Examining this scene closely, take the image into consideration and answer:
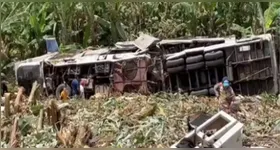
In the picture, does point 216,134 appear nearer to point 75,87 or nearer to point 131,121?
point 131,121

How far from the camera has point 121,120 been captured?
2.21 meters

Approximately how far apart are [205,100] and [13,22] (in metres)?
0.73

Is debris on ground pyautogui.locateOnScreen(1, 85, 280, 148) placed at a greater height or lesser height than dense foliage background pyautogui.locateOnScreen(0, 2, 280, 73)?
lesser

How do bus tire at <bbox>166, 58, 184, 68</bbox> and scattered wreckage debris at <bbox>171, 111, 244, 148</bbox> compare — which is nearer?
scattered wreckage debris at <bbox>171, 111, 244, 148</bbox>

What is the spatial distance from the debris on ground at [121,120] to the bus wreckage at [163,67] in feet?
0.13

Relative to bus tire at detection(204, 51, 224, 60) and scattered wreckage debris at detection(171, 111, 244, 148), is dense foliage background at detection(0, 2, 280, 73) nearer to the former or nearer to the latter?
bus tire at detection(204, 51, 224, 60)

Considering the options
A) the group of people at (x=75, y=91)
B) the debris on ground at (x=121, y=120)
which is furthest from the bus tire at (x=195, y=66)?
the group of people at (x=75, y=91)

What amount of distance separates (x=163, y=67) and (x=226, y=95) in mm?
244

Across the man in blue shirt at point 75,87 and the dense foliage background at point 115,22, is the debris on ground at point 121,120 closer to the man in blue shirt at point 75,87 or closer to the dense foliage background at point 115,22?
the man in blue shirt at point 75,87

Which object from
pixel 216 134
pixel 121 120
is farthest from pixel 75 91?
pixel 216 134

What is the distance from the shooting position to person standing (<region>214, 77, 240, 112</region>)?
2189 millimetres

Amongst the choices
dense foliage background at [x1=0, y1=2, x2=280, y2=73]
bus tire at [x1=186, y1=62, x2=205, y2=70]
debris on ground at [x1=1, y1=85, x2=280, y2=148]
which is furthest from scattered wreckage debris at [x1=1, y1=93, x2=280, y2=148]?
dense foliage background at [x1=0, y1=2, x2=280, y2=73]

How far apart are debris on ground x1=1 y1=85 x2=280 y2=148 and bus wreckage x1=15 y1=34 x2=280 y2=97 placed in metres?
0.04

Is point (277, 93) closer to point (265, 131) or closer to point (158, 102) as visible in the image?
point (265, 131)
